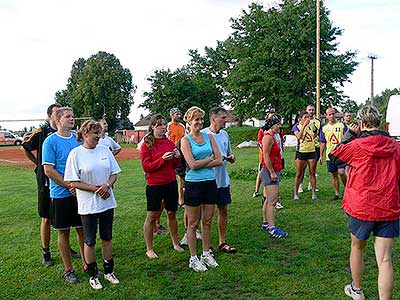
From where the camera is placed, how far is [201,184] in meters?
5.12

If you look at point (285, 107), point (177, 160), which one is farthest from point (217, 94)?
point (177, 160)

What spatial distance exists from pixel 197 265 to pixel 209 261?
18 cm

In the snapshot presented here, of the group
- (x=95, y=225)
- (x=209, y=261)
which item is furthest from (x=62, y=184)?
(x=209, y=261)

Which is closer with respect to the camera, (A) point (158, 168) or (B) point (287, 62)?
(A) point (158, 168)

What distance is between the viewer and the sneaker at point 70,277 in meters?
4.81

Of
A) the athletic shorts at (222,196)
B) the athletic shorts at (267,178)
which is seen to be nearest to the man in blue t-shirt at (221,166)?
the athletic shorts at (222,196)

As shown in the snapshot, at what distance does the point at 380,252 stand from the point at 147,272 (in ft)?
8.29

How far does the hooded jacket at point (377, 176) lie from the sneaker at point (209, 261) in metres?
1.93

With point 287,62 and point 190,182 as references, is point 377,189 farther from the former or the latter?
point 287,62

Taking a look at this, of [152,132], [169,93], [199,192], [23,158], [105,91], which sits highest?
[105,91]

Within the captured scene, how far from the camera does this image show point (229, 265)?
5.23 m

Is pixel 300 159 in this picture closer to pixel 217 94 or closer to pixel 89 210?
pixel 89 210

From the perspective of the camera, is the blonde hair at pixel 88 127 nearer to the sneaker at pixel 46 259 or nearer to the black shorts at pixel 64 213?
the black shorts at pixel 64 213

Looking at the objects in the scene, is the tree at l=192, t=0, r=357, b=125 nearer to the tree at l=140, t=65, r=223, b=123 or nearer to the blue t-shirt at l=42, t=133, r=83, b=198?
the tree at l=140, t=65, r=223, b=123
